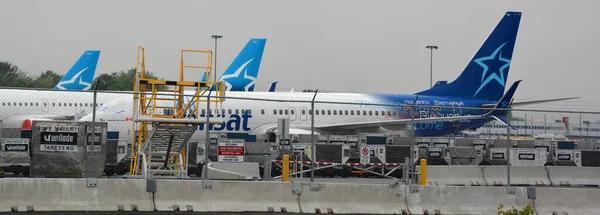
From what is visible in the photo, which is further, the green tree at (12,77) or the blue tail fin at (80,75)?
the green tree at (12,77)

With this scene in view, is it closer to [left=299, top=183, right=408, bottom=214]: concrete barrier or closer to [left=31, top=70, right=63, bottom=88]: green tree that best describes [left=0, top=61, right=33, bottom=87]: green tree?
[left=31, top=70, right=63, bottom=88]: green tree

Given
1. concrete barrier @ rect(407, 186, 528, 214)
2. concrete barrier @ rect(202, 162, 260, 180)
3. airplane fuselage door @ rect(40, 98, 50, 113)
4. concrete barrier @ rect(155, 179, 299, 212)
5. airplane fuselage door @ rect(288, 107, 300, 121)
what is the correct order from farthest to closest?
1. airplane fuselage door @ rect(40, 98, 50, 113)
2. airplane fuselage door @ rect(288, 107, 300, 121)
3. concrete barrier @ rect(202, 162, 260, 180)
4. concrete barrier @ rect(407, 186, 528, 214)
5. concrete barrier @ rect(155, 179, 299, 212)

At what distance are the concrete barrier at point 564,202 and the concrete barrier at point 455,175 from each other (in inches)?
216

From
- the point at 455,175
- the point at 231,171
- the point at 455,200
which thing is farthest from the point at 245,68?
the point at 455,200

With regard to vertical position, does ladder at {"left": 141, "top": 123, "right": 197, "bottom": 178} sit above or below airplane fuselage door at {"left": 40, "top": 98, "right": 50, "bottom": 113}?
below

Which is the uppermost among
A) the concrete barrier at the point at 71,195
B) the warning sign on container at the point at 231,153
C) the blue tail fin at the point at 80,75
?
the blue tail fin at the point at 80,75

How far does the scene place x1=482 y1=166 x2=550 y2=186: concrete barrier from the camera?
22734 millimetres

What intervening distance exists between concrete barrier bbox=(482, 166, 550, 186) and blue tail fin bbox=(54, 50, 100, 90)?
41.3m

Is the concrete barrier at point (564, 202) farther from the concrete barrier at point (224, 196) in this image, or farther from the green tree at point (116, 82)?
the green tree at point (116, 82)

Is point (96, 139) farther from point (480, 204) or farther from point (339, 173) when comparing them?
point (339, 173)

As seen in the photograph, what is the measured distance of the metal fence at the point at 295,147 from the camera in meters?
15.1

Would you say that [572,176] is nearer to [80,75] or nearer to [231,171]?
[231,171]

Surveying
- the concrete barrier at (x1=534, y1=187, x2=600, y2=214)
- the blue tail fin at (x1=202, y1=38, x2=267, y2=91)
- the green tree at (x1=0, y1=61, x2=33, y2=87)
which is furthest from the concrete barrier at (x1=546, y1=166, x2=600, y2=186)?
the green tree at (x1=0, y1=61, x2=33, y2=87)

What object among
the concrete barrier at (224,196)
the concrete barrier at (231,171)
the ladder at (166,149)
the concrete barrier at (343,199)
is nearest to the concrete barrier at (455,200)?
the concrete barrier at (343,199)
